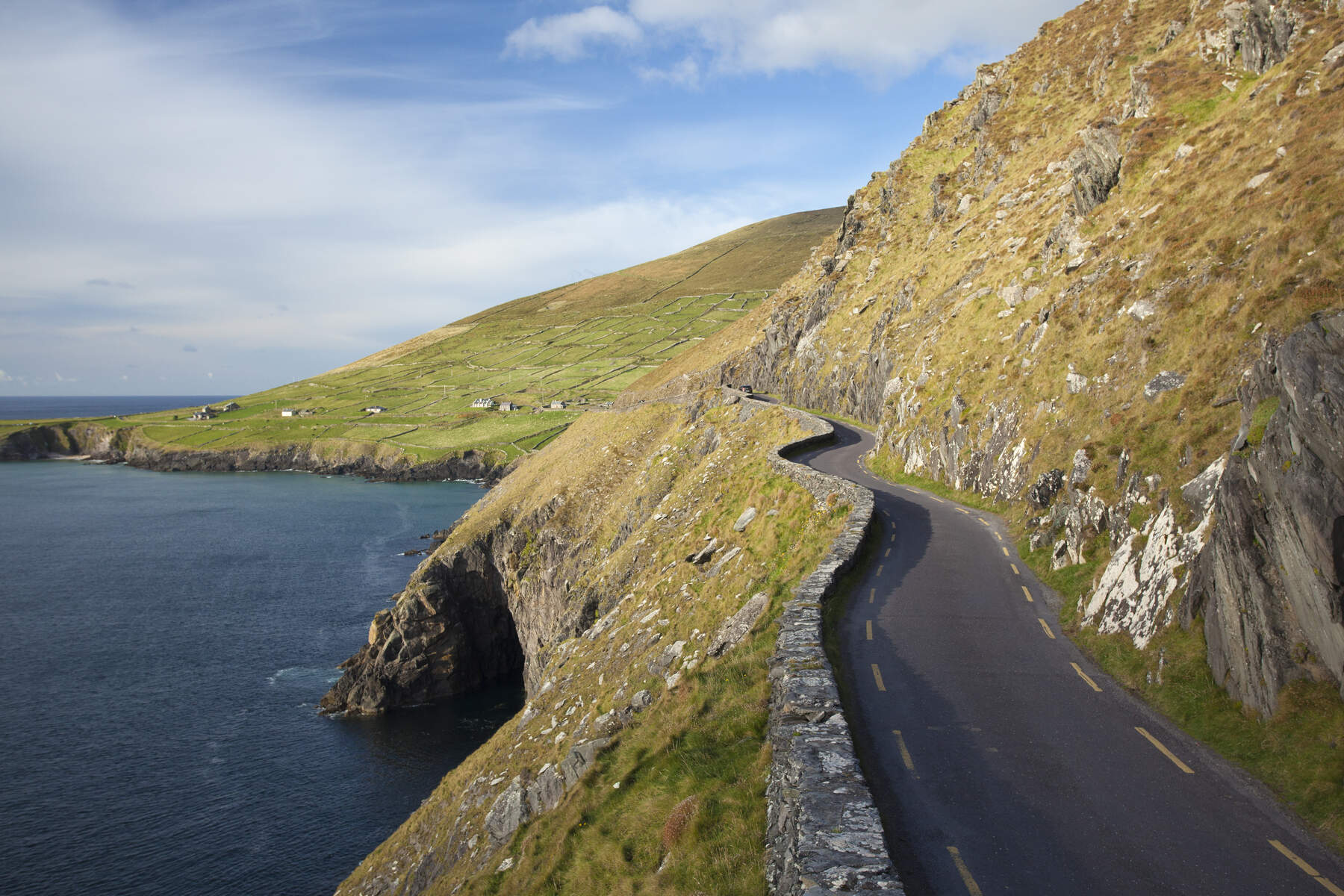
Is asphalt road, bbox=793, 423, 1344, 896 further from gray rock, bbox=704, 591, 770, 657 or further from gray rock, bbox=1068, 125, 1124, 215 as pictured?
gray rock, bbox=1068, 125, 1124, 215

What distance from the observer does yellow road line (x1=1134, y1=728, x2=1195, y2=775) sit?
12334mm

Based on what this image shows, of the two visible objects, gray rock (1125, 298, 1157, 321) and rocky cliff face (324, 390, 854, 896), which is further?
gray rock (1125, 298, 1157, 321)

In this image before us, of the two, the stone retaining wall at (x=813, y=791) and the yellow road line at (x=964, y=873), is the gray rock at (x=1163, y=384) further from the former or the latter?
the yellow road line at (x=964, y=873)

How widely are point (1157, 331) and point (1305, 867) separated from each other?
74.4 feet

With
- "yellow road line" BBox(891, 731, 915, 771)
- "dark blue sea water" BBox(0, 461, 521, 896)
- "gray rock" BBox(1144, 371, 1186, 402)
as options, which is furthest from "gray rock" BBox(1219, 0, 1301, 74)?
"dark blue sea water" BBox(0, 461, 521, 896)

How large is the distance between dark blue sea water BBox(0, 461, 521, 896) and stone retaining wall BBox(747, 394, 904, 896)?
34.6m

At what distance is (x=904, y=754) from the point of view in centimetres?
1270

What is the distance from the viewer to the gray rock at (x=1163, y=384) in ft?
76.4

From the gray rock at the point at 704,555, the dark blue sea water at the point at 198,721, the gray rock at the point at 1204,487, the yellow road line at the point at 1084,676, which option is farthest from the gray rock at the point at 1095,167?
the dark blue sea water at the point at 198,721

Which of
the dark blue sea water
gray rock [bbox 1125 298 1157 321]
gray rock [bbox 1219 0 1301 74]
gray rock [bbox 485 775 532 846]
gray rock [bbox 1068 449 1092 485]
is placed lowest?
the dark blue sea water

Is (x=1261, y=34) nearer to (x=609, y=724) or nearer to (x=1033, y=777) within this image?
(x=1033, y=777)

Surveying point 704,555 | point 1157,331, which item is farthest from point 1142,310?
point 704,555

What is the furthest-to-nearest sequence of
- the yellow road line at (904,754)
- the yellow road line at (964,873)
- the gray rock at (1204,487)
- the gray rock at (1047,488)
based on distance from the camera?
the gray rock at (1047,488) < the gray rock at (1204,487) < the yellow road line at (904,754) < the yellow road line at (964,873)

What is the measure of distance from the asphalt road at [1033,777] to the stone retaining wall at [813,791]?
0.97m
